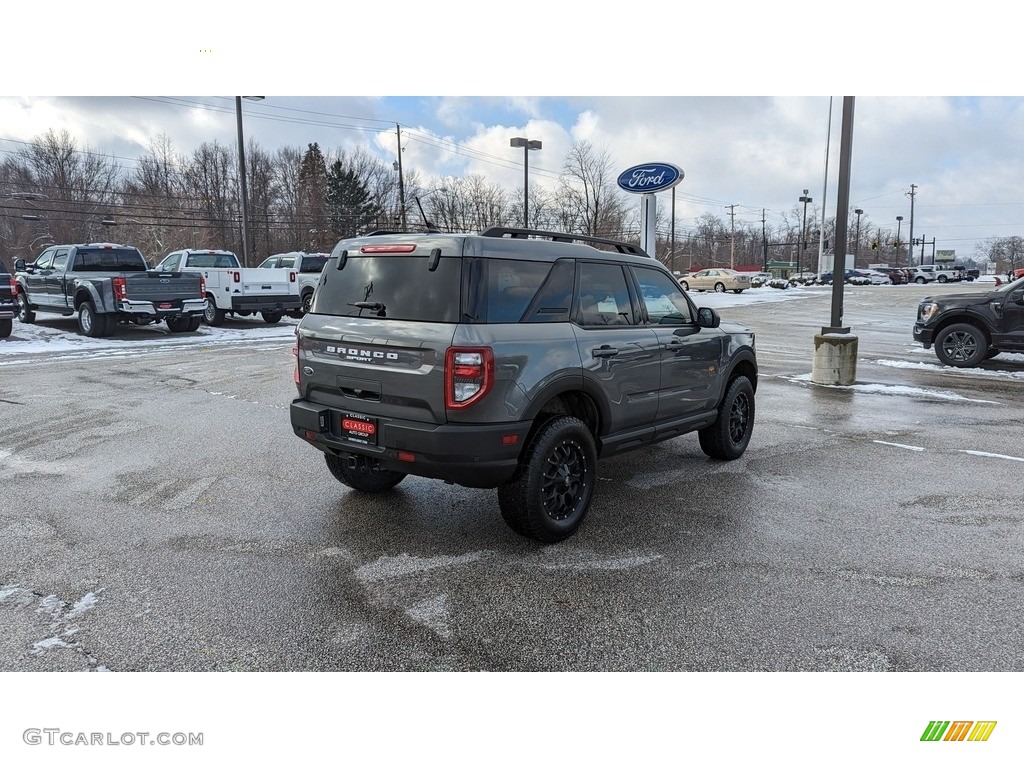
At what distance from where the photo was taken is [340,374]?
457cm

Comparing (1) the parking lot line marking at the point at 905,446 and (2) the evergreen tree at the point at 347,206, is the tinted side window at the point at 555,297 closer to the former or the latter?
(1) the parking lot line marking at the point at 905,446

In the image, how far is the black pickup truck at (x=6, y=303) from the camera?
15992 mm

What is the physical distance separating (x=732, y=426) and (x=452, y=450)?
3.54 m

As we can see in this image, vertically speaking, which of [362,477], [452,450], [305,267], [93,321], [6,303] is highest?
[305,267]

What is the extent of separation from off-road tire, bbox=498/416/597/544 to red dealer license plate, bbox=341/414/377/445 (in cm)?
86

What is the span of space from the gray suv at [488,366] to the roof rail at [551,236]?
24mm

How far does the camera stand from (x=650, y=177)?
46.7 feet

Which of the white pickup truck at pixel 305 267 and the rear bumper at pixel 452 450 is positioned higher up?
the white pickup truck at pixel 305 267

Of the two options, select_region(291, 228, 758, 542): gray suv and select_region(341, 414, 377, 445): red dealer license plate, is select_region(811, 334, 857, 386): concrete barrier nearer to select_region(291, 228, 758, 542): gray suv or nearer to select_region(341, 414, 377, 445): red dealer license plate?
select_region(291, 228, 758, 542): gray suv
